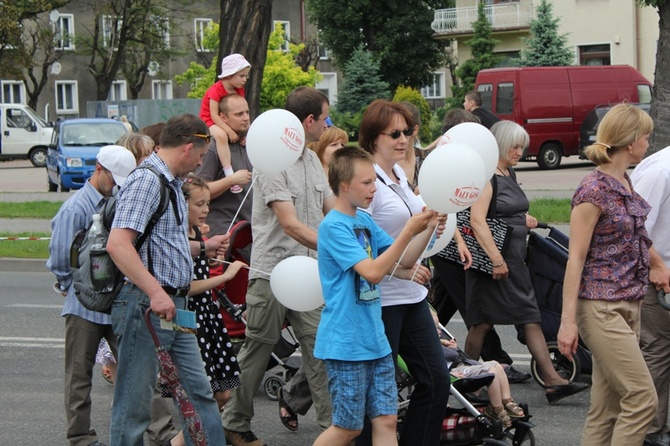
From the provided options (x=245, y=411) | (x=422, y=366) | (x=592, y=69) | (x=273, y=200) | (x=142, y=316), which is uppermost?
(x=592, y=69)

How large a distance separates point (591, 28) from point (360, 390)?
39103 mm

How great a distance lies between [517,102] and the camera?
27.3m

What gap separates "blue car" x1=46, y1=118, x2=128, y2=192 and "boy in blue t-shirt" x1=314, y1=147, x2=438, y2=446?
19792 millimetres

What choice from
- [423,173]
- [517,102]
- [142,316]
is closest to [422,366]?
[423,173]

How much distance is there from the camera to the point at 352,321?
15.2 ft

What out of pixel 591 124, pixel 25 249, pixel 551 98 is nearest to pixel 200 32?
pixel 551 98

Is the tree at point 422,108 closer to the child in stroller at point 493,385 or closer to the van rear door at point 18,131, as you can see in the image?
the van rear door at point 18,131

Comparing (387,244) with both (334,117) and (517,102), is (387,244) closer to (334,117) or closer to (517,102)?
(517,102)

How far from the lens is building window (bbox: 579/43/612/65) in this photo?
135ft

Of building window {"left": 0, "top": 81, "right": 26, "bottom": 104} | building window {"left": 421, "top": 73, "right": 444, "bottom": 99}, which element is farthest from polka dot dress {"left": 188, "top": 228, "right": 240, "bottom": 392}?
building window {"left": 421, "top": 73, "right": 444, "bottom": 99}

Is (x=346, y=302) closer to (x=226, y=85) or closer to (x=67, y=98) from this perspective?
(x=226, y=85)

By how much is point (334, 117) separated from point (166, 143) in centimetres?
4224

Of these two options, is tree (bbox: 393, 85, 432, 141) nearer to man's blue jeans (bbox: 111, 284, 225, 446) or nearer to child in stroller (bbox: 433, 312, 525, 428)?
child in stroller (bbox: 433, 312, 525, 428)

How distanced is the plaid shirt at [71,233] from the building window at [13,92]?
166 ft
